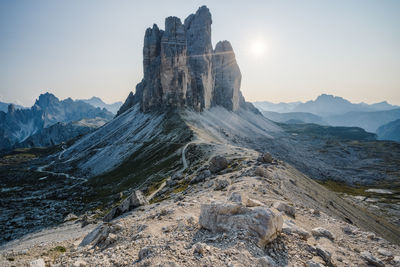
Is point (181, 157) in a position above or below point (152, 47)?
below

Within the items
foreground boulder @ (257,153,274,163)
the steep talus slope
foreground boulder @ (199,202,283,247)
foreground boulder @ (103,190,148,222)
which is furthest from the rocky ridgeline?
the steep talus slope

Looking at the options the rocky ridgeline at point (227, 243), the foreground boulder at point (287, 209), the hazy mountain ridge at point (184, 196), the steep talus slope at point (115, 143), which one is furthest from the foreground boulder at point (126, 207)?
the steep talus slope at point (115, 143)

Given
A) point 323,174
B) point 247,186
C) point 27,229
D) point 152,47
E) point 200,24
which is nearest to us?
point 247,186

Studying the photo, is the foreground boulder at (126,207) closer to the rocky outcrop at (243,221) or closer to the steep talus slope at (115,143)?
the rocky outcrop at (243,221)

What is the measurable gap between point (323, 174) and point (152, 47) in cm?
14232

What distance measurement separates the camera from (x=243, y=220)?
43.0ft

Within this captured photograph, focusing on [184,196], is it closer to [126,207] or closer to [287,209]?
[126,207]

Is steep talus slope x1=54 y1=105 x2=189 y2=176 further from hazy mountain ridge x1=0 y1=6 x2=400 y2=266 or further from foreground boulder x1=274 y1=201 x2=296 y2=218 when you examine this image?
foreground boulder x1=274 y1=201 x2=296 y2=218

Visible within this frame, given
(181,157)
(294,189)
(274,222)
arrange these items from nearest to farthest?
(274,222) < (294,189) < (181,157)

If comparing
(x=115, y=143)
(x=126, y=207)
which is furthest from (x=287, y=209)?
→ (x=115, y=143)

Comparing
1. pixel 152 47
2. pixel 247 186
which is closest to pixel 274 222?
pixel 247 186

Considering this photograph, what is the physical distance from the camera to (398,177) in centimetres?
11581

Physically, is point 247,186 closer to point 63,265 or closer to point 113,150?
point 63,265

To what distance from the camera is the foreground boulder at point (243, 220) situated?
40.9ft
